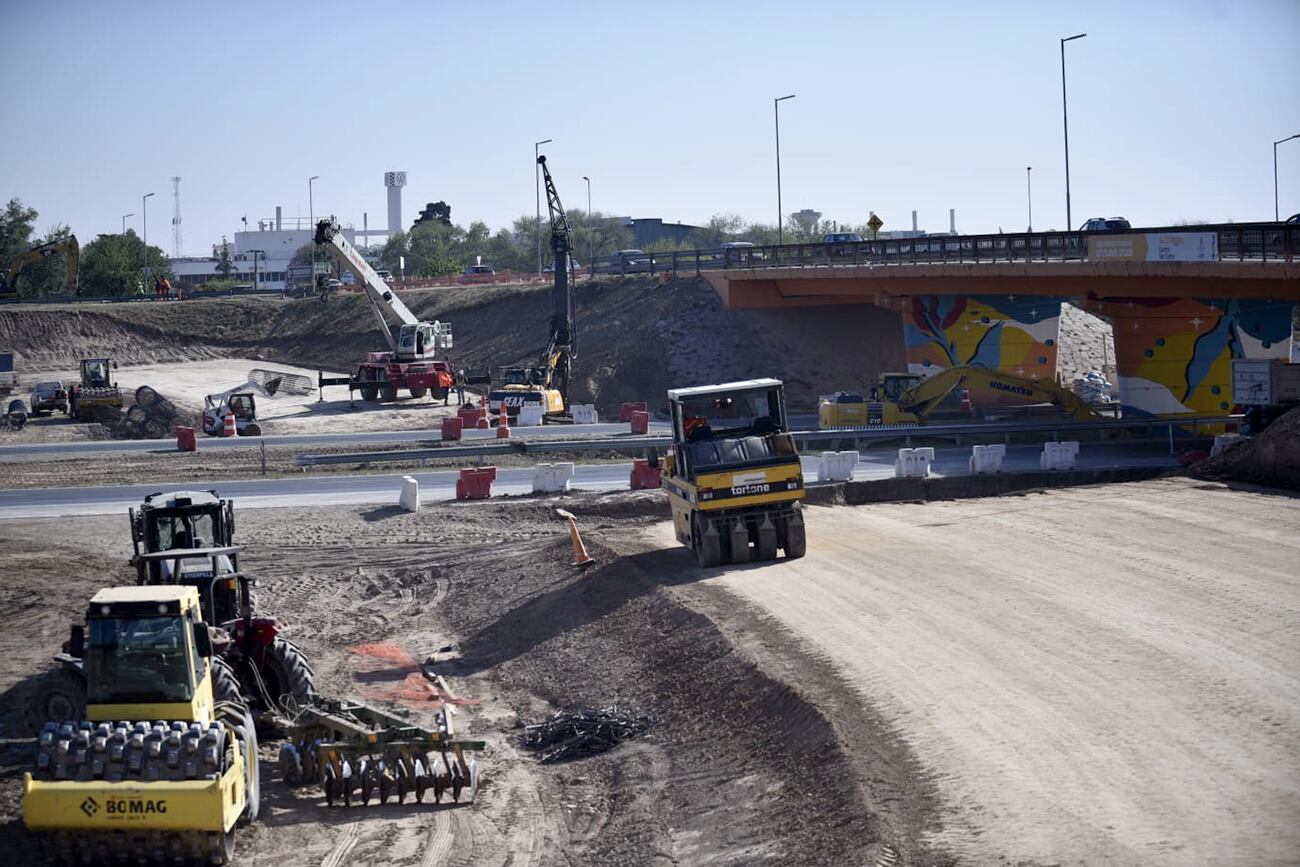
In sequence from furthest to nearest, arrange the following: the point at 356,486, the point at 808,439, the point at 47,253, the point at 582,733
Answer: the point at 47,253 → the point at 808,439 → the point at 356,486 → the point at 582,733

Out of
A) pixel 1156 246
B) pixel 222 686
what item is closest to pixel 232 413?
pixel 1156 246

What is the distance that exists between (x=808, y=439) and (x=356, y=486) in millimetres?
13251

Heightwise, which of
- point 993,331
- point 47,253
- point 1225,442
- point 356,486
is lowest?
point 356,486

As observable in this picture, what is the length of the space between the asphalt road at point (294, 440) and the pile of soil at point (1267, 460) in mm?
20910

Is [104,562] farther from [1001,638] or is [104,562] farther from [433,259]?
[433,259]

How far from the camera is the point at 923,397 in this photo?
44.1 metres

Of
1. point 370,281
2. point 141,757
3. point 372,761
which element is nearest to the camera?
point 141,757

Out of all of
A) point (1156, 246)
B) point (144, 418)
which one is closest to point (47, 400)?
point (144, 418)

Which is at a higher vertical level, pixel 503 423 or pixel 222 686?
pixel 503 423

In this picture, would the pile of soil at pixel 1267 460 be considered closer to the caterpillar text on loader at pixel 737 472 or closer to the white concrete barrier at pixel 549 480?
the caterpillar text on loader at pixel 737 472

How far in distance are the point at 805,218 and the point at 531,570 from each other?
467 feet

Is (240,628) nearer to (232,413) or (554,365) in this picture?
(232,413)

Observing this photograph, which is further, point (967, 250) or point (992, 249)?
point (967, 250)

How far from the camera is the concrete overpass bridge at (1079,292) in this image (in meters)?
37.0
